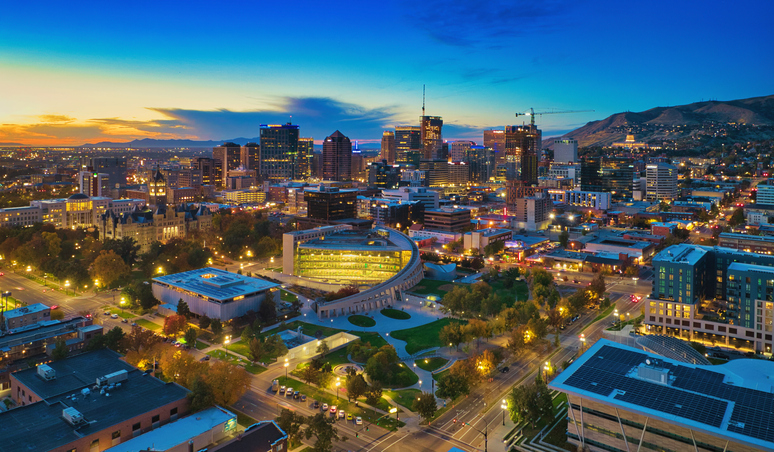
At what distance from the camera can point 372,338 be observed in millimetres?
49219

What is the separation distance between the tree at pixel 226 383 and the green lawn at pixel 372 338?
14.9 metres

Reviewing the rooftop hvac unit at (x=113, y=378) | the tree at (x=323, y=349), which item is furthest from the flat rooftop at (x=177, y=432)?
the tree at (x=323, y=349)

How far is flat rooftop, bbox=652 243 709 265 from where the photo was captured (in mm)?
51844

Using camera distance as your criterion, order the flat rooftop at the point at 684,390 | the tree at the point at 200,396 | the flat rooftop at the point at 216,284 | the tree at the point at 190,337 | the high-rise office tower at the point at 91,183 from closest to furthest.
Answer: the flat rooftop at the point at 684,390 < the tree at the point at 200,396 < the tree at the point at 190,337 < the flat rooftop at the point at 216,284 < the high-rise office tower at the point at 91,183

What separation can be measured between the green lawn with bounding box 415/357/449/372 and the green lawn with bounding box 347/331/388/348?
17.5ft

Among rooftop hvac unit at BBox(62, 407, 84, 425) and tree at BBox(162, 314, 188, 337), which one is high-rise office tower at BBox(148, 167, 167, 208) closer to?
tree at BBox(162, 314, 188, 337)

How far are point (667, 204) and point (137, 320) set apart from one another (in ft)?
432

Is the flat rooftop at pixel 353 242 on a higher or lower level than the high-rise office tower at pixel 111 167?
lower

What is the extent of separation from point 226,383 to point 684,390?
2776cm

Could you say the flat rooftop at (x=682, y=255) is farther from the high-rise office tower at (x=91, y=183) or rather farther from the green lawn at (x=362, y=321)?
the high-rise office tower at (x=91, y=183)

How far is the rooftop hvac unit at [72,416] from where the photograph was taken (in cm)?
2769

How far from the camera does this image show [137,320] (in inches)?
2094

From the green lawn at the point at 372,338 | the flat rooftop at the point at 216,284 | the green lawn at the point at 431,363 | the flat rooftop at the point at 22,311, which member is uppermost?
the flat rooftop at the point at 216,284

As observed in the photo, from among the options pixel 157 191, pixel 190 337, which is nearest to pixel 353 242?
pixel 190 337
